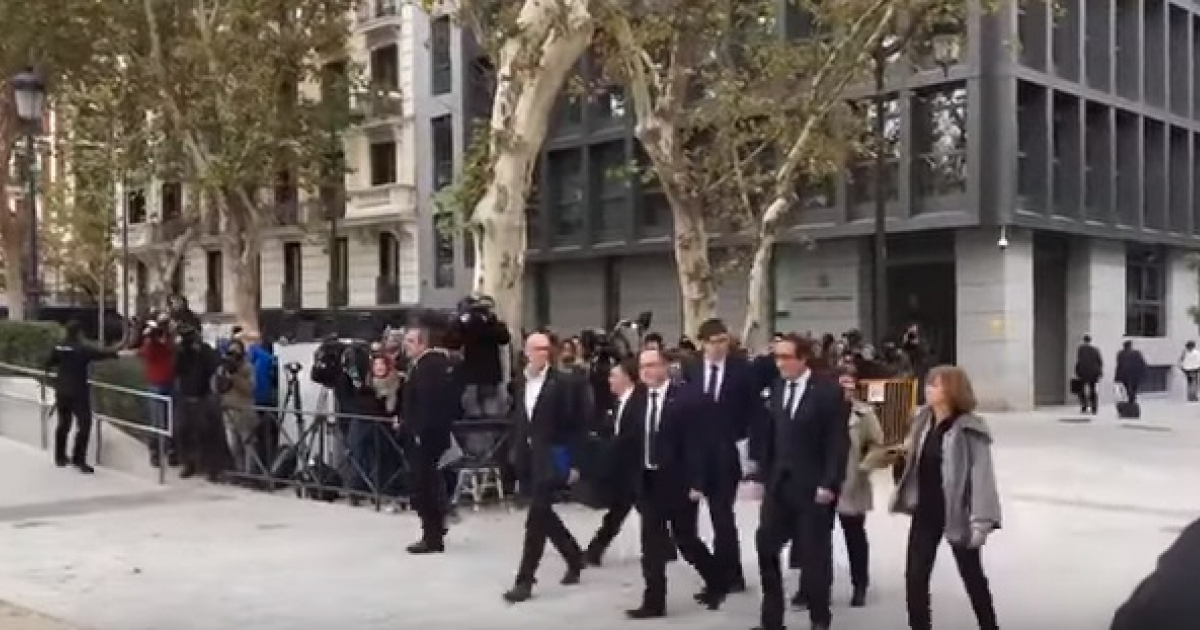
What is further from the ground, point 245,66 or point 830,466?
point 245,66

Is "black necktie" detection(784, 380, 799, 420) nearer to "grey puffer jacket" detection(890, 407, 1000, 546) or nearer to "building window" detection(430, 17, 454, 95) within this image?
"grey puffer jacket" detection(890, 407, 1000, 546)

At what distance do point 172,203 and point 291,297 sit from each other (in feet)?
31.1

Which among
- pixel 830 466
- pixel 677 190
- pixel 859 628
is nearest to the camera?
pixel 830 466

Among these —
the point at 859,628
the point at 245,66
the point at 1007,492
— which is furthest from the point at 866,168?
the point at 859,628

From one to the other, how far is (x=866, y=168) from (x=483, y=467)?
66.0 feet

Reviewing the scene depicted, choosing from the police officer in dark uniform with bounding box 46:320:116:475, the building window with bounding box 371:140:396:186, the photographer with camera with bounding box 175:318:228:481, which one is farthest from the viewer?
the building window with bounding box 371:140:396:186

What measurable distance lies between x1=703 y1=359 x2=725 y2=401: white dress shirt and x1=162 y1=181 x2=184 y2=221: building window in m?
46.0

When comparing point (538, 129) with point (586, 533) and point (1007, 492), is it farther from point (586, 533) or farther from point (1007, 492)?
point (1007, 492)

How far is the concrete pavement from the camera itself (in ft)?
31.2

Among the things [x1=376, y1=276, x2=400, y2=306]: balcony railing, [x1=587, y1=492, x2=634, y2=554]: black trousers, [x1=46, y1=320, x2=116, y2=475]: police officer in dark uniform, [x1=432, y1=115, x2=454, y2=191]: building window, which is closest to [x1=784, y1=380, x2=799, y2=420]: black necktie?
[x1=587, y1=492, x2=634, y2=554]: black trousers

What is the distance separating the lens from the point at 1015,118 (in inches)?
1248

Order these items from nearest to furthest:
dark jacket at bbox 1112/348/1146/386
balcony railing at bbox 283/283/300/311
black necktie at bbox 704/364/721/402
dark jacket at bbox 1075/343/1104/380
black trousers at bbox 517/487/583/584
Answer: black trousers at bbox 517/487/583/584
black necktie at bbox 704/364/721/402
dark jacket at bbox 1112/348/1146/386
dark jacket at bbox 1075/343/1104/380
balcony railing at bbox 283/283/300/311

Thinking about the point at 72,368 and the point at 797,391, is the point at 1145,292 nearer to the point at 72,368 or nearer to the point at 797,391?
the point at 72,368

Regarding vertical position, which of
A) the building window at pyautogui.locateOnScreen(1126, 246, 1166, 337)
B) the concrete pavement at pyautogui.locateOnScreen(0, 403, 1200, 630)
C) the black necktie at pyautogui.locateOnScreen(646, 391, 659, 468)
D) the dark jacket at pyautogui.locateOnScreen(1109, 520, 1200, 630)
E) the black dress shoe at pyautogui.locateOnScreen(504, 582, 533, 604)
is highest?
the building window at pyautogui.locateOnScreen(1126, 246, 1166, 337)
